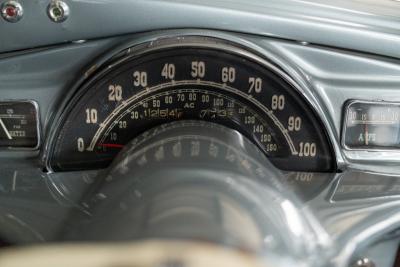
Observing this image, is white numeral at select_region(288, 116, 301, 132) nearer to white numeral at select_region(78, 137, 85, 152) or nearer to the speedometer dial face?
the speedometer dial face

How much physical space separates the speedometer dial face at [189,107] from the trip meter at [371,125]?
40mm

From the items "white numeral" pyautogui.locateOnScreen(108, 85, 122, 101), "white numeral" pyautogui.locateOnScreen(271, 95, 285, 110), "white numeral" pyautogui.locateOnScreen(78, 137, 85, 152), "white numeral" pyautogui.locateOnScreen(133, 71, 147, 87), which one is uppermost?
"white numeral" pyautogui.locateOnScreen(133, 71, 147, 87)

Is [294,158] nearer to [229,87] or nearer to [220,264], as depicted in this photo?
[229,87]

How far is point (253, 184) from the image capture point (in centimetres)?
67

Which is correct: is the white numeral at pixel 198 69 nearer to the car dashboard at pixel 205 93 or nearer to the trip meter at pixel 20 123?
the car dashboard at pixel 205 93

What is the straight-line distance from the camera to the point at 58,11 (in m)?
0.88

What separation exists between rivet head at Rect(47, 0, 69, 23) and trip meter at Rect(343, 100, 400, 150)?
394 millimetres

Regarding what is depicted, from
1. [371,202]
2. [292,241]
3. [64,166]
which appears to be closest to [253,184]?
[292,241]

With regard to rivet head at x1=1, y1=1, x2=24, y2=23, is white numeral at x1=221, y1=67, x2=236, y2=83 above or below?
below

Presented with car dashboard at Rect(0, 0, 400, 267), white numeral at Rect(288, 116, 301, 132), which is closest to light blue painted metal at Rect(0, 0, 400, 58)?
car dashboard at Rect(0, 0, 400, 267)

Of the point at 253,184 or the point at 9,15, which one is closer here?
the point at 253,184

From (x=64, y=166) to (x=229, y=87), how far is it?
25cm

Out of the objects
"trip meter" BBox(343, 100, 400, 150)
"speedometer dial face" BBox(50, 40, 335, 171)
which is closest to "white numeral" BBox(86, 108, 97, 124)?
"speedometer dial face" BBox(50, 40, 335, 171)

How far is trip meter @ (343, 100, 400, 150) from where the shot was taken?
919 mm
